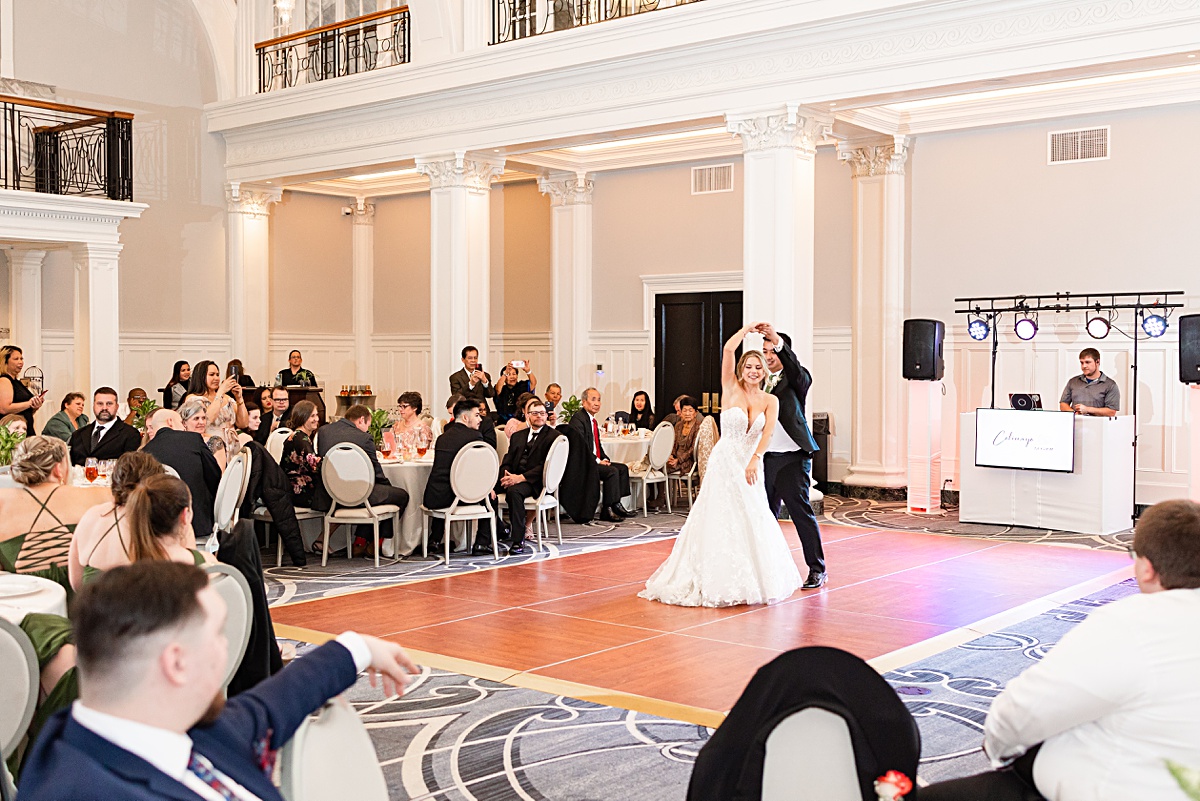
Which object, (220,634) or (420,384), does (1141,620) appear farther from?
(420,384)

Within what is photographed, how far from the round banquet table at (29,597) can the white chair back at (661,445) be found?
789 centimetres

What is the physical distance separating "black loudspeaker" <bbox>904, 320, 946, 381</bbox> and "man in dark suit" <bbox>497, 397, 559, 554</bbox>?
3.66 metres

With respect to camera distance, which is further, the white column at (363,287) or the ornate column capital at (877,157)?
the white column at (363,287)

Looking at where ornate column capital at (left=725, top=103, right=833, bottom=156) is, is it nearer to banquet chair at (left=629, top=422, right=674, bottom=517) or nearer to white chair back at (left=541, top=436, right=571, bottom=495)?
banquet chair at (left=629, top=422, right=674, bottom=517)

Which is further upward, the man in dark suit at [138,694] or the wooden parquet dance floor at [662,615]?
the man in dark suit at [138,694]

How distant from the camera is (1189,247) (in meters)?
11.1

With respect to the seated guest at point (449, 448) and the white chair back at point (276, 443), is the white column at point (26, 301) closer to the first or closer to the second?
the white chair back at point (276, 443)

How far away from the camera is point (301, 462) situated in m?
8.80

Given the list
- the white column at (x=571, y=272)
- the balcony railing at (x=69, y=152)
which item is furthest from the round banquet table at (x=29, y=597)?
the white column at (x=571, y=272)

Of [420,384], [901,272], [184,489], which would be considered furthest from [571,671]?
[420,384]

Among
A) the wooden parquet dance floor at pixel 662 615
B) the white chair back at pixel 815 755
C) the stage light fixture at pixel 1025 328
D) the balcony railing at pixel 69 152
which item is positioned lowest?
the wooden parquet dance floor at pixel 662 615

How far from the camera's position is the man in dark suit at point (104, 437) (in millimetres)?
9055

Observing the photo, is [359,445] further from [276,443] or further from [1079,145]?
[1079,145]

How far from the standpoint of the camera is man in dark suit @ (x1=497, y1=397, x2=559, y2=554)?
9383 millimetres
